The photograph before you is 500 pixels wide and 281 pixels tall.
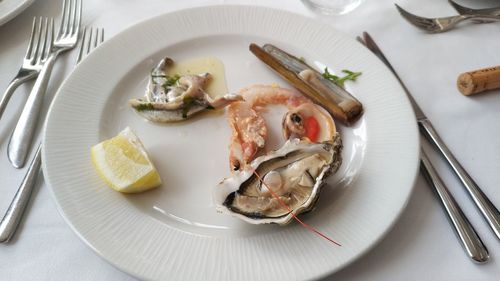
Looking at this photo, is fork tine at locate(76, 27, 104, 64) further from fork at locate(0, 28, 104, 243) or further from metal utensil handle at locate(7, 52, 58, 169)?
fork at locate(0, 28, 104, 243)

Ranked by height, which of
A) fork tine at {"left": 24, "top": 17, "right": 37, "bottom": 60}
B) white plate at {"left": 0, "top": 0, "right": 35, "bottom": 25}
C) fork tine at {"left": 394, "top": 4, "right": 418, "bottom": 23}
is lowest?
fork tine at {"left": 394, "top": 4, "right": 418, "bottom": 23}

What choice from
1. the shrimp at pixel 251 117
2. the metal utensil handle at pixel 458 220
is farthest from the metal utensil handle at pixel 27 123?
the metal utensil handle at pixel 458 220

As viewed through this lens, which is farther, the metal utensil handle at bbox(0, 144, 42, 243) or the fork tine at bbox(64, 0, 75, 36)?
the fork tine at bbox(64, 0, 75, 36)

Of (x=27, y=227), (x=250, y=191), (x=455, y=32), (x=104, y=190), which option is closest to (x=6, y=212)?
(x=27, y=227)

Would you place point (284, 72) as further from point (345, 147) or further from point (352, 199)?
point (352, 199)

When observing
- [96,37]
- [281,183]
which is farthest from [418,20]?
[96,37]

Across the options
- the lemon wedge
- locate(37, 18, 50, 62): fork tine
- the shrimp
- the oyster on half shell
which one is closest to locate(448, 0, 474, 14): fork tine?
the shrimp

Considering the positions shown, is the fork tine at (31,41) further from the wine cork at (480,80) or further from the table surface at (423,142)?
the wine cork at (480,80)

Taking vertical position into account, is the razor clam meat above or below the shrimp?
above
